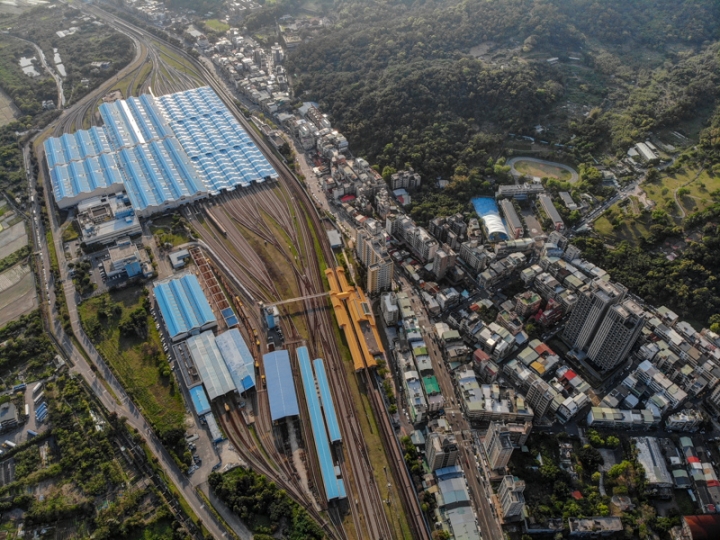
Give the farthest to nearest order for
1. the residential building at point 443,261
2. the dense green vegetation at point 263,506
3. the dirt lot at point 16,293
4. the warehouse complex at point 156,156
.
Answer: the warehouse complex at point 156,156, the residential building at point 443,261, the dirt lot at point 16,293, the dense green vegetation at point 263,506

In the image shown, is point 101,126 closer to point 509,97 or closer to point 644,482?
point 509,97

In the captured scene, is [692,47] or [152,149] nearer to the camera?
[152,149]

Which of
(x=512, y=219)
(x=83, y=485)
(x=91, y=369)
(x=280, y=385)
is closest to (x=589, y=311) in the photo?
(x=512, y=219)

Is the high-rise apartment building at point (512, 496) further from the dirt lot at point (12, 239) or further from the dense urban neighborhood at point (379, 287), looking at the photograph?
the dirt lot at point (12, 239)

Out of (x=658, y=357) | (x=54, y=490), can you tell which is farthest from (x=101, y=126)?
(x=658, y=357)

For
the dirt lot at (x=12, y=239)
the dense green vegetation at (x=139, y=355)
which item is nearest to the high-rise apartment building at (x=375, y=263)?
the dense green vegetation at (x=139, y=355)

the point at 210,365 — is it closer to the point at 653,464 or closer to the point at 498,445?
the point at 498,445

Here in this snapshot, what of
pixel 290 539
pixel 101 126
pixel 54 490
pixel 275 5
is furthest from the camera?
pixel 275 5
